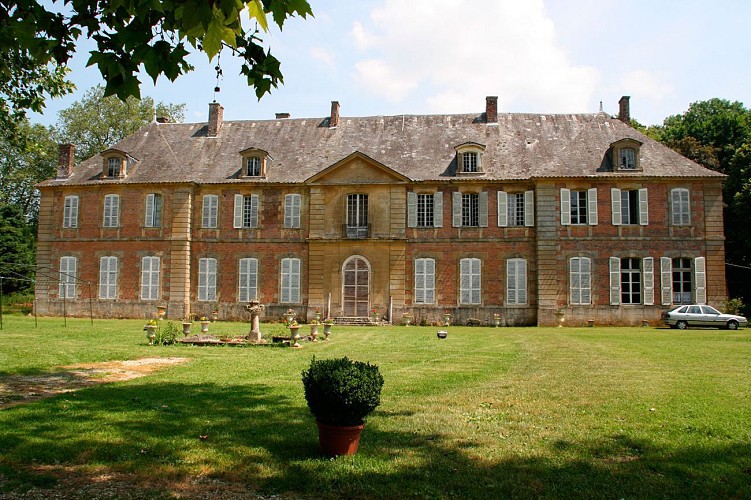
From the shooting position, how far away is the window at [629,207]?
25484 mm

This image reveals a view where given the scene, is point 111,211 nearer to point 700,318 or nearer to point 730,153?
point 700,318

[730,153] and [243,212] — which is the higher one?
[730,153]

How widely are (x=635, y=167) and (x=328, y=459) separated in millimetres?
23997

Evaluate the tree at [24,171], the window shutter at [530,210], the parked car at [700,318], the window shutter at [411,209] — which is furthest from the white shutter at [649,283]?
the tree at [24,171]

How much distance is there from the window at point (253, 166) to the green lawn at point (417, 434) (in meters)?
16.9

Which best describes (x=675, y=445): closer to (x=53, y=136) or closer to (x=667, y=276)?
(x=667, y=276)

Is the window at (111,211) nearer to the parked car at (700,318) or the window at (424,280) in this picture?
the window at (424,280)

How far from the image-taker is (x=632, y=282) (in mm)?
25359

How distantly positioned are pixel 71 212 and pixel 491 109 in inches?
825

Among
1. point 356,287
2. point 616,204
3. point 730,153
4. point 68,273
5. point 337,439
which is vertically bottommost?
point 337,439

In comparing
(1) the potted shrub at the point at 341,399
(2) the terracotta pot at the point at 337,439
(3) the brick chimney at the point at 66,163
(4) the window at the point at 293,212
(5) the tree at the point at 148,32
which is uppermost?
(3) the brick chimney at the point at 66,163

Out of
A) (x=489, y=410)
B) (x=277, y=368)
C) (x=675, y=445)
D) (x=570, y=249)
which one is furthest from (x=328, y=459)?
(x=570, y=249)

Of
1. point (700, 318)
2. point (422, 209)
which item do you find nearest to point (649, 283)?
point (700, 318)

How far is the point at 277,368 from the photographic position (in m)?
11.5
